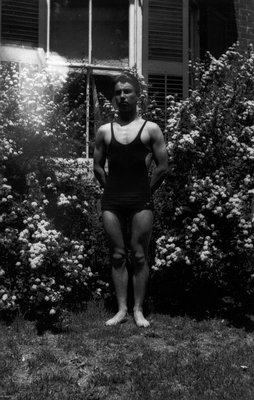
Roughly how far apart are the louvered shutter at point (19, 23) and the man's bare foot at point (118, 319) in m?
3.53

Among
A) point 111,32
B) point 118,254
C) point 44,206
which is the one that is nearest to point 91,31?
point 111,32

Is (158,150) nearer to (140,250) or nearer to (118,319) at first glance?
(140,250)

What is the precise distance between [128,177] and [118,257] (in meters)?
0.65

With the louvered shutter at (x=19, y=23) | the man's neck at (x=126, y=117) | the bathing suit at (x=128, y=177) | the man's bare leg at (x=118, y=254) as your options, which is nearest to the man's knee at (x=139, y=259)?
the man's bare leg at (x=118, y=254)

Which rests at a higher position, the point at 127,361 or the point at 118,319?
the point at 118,319

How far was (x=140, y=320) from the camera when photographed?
465cm

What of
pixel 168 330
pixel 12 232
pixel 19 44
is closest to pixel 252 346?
pixel 168 330

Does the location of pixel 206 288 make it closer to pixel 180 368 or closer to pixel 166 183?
pixel 166 183

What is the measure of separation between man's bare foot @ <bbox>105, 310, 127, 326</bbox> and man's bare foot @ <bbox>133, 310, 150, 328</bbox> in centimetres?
9

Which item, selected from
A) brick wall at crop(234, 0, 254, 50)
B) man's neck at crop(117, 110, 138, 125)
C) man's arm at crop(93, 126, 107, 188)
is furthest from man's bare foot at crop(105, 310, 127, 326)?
brick wall at crop(234, 0, 254, 50)

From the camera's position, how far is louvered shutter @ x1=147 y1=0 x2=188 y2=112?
7.13 metres

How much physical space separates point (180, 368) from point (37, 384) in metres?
0.95

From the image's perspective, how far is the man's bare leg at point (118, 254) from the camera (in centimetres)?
473

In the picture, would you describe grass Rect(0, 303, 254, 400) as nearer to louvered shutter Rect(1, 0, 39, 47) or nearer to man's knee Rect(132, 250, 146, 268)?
man's knee Rect(132, 250, 146, 268)
